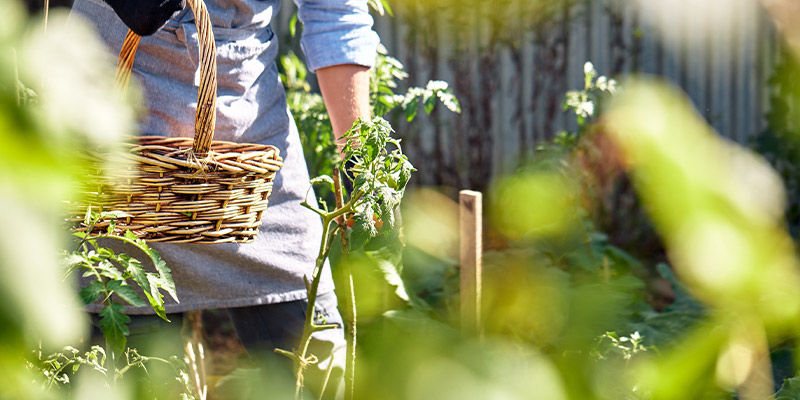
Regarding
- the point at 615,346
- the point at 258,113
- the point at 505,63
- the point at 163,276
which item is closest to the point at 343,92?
the point at 258,113

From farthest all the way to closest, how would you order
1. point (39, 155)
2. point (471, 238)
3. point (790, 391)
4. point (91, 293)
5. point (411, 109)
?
1. point (411, 109)
2. point (471, 238)
3. point (790, 391)
4. point (91, 293)
5. point (39, 155)

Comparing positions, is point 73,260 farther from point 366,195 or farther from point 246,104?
point 246,104

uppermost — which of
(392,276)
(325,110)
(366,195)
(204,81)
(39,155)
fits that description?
(39,155)

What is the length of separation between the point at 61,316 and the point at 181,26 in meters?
1.44

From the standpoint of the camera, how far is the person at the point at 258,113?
1.53 meters

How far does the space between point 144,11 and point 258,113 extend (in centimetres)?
48

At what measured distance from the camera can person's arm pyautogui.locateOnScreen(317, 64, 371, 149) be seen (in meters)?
1.62

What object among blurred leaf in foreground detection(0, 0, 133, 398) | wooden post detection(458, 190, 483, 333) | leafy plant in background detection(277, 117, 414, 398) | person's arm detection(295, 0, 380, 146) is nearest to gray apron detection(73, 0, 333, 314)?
person's arm detection(295, 0, 380, 146)

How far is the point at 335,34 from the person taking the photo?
1600mm

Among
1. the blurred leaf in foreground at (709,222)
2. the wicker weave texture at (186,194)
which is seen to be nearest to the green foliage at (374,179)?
the wicker weave texture at (186,194)

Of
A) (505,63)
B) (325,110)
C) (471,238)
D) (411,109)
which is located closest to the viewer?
(471,238)

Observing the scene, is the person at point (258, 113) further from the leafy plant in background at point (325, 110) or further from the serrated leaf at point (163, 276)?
the leafy plant in background at point (325, 110)

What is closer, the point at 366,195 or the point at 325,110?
the point at 366,195

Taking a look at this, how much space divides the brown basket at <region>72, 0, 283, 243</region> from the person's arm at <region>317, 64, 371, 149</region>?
33cm
